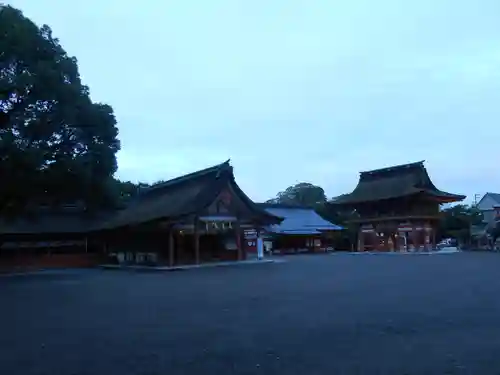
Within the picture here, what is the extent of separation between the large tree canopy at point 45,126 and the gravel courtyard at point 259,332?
795 centimetres

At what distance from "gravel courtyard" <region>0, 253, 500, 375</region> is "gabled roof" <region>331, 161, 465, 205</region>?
96.1 feet

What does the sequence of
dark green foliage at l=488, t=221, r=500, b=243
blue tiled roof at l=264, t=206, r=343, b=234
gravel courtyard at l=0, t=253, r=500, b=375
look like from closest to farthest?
gravel courtyard at l=0, t=253, r=500, b=375 < dark green foliage at l=488, t=221, r=500, b=243 < blue tiled roof at l=264, t=206, r=343, b=234

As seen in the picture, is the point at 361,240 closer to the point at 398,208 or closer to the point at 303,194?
the point at 398,208

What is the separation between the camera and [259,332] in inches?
276

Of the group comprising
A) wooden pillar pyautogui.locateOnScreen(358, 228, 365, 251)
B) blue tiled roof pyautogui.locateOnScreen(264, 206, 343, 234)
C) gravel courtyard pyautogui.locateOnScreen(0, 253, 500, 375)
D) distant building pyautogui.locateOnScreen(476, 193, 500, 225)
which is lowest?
gravel courtyard pyautogui.locateOnScreen(0, 253, 500, 375)

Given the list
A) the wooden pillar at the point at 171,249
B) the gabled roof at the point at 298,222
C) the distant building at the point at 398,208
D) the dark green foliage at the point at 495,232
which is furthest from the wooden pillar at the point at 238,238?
the dark green foliage at the point at 495,232

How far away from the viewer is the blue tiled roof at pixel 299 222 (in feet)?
143

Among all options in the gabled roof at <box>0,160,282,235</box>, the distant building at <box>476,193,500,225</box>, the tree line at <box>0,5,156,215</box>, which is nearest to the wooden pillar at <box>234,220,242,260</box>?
the gabled roof at <box>0,160,282,235</box>

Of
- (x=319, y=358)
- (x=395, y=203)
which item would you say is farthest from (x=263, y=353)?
(x=395, y=203)

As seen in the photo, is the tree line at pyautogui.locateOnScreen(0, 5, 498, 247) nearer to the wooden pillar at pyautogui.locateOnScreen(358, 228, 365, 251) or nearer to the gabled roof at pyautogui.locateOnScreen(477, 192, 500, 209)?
the wooden pillar at pyautogui.locateOnScreen(358, 228, 365, 251)

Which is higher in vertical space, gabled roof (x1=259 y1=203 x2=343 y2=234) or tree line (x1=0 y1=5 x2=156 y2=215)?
tree line (x1=0 y1=5 x2=156 y2=215)

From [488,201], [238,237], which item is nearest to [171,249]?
[238,237]

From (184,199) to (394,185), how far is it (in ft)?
68.0

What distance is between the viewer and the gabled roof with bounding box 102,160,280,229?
2675cm
